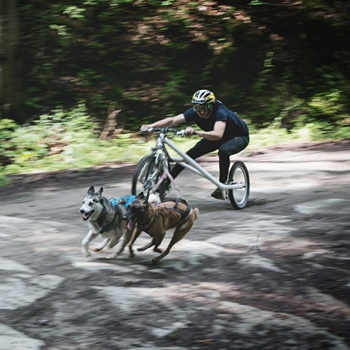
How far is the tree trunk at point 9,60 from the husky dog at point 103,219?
34.7ft

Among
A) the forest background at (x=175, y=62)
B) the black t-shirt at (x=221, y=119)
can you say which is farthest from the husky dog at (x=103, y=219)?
the forest background at (x=175, y=62)

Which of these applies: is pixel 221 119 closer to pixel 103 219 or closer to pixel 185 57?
pixel 103 219

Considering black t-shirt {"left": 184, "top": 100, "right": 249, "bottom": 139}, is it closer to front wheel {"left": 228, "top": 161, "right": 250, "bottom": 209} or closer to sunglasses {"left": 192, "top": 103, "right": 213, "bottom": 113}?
sunglasses {"left": 192, "top": 103, "right": 213, "bottom": 113}

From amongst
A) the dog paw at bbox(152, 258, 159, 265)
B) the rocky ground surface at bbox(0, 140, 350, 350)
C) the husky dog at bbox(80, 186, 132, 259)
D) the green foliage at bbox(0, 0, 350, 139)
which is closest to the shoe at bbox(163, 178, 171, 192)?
the rocky ground surface at bbox(0, 140, 350, 350)

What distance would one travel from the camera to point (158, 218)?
701cm

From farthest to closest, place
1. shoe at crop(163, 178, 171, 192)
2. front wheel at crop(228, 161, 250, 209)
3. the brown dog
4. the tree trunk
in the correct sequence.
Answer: the tree trunk
front wheel at crop(228, 161, 250, 209)
shoe at crop(163, 178, 171, 192)
the brown dog

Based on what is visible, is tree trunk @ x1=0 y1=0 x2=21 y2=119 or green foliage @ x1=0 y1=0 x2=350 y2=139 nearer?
tree trunk @ x1=0 y1=0 x2=21 y2=119

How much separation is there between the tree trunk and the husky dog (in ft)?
34.7

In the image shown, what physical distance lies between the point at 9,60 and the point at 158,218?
1125 cm

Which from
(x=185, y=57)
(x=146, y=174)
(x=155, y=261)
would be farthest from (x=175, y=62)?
(x=155, y=261)

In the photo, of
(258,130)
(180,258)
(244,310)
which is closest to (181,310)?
(244,310)

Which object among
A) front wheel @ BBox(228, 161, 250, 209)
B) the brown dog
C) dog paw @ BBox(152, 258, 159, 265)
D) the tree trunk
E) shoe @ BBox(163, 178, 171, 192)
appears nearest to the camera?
the brown dog

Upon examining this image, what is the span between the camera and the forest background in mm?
18344

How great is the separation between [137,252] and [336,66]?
13.6m
